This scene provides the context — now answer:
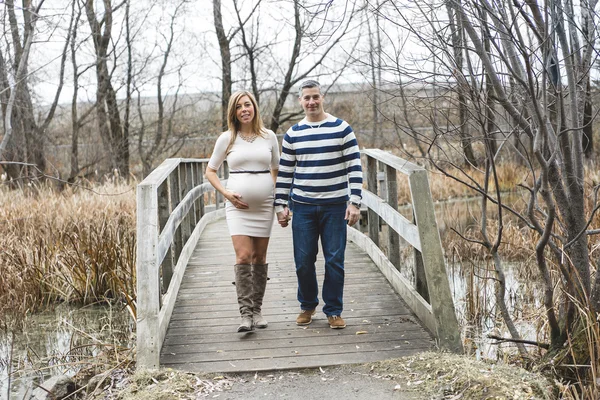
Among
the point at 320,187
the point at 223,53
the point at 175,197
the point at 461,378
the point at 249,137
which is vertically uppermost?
the point at 223,53

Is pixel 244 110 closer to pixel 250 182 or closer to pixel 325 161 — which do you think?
pixel 250 182

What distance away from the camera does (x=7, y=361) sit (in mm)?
6031

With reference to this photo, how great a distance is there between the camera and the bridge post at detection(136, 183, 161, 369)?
4203mm

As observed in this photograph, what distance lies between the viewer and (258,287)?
4984mm

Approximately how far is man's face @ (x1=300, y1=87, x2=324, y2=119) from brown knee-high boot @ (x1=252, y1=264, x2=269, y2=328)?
114 cm

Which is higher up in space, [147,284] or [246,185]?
[246,185]

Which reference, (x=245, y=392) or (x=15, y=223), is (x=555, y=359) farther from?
(x=15, y=223)

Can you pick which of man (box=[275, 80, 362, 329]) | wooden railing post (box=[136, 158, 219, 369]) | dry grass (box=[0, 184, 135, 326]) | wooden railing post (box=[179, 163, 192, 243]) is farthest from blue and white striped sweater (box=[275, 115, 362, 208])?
dry grass (box=[0, 184, 135, 326])

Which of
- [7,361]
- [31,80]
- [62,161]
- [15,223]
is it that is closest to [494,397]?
[7,361]

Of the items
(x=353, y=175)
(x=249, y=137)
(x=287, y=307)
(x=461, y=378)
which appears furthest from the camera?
(x=287, y=307)

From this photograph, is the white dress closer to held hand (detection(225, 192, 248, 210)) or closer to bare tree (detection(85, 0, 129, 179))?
held hand (detection(225, 192, 248, 210))

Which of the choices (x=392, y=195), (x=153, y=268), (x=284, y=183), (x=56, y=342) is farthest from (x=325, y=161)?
(x=56, y=342)

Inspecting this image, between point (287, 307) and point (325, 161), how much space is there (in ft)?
4.73

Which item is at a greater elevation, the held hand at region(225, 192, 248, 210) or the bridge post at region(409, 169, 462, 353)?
the held hand at region(225, 192, 248, 210)
